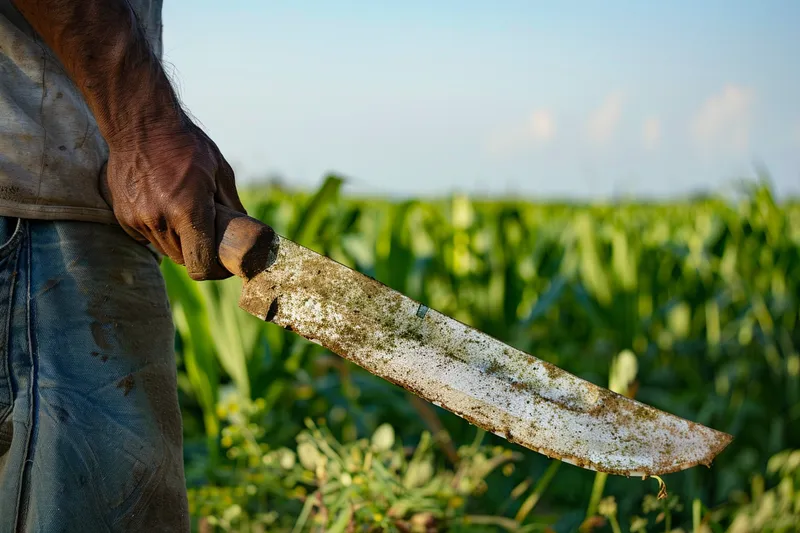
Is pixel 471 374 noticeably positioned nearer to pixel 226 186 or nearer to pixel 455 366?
pixel 455 366

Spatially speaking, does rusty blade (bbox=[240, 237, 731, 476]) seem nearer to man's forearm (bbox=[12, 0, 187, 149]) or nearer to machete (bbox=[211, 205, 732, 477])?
machete (bbox=[211, 205, 732, 477])

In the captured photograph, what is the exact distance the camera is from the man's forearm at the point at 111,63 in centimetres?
102

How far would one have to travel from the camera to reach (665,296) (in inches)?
162

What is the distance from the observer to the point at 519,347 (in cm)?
314

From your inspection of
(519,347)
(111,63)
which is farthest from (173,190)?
(519,347)

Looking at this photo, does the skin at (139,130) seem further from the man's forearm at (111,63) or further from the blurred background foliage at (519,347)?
the blurred background foliage at (519,347)

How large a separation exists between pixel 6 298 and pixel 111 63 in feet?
1.11

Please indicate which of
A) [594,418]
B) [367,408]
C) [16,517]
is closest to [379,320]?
[594,418]

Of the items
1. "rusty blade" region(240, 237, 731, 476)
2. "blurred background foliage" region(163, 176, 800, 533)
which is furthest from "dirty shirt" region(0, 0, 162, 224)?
"blurred background foliage" region(163, 176, 800, 533)

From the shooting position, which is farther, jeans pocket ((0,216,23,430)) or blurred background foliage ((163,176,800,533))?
blurred background foliage ((163,176,800,533))

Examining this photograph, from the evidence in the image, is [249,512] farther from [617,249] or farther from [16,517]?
[617,249]

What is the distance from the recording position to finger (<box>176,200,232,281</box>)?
1040 millimetres

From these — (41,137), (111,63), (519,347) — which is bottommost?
(519,347)

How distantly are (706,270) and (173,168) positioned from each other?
342cm
